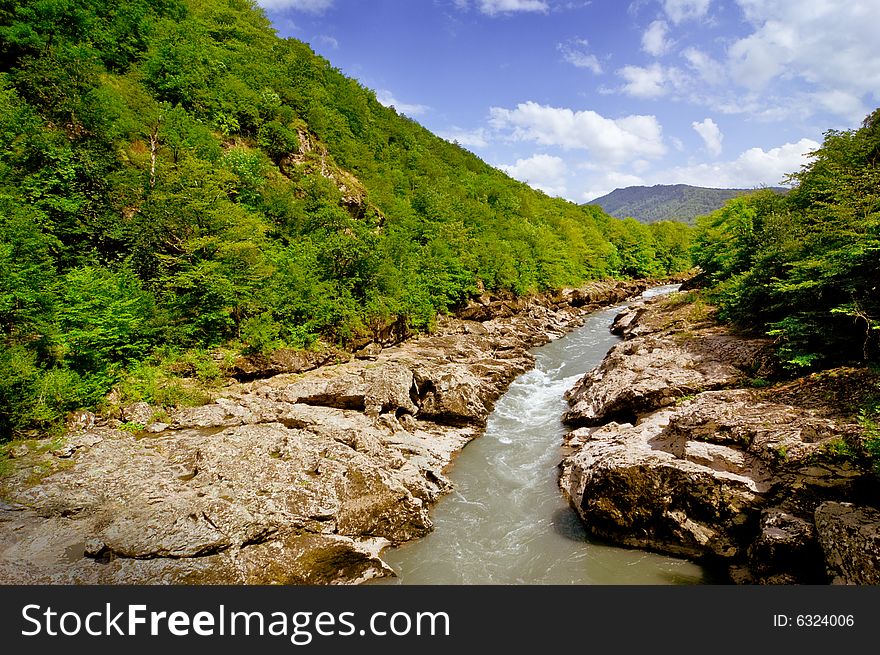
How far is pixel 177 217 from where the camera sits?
53.3 feet

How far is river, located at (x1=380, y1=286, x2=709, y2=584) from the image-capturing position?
28.3 ft

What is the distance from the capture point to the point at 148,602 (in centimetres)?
550

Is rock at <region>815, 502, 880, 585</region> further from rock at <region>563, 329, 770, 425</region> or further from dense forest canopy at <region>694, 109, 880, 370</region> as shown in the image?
rock at <region>563, 329, 770, 425</region>

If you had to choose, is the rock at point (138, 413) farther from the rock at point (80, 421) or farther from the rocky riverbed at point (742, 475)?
the rocky riverbed at point (742, 475)

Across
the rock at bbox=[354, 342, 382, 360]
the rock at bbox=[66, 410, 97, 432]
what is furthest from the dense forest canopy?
the rock at bbox=[66, 410, 97, 432]

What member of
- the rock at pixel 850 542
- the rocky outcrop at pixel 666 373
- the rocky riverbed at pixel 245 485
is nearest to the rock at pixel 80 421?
the rocky riverbed at pixel 245 485

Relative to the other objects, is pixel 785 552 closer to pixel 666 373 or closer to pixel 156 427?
pixel 666 373

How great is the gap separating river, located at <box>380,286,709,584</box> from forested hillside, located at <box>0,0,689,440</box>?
9570 mm

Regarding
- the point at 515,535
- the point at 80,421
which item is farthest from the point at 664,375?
the point at 80,421

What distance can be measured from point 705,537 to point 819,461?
8.96 feet

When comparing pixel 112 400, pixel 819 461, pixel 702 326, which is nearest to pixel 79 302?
pixel 112 400

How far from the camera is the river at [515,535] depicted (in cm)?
862

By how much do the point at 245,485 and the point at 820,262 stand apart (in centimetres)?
1694

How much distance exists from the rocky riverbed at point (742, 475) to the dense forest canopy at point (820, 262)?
1357 mm
